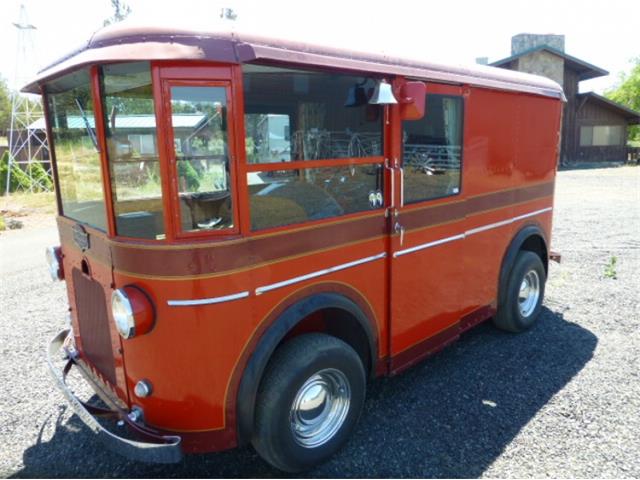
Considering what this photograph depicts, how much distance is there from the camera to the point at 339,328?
133 inches

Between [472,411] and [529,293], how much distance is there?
85.5 inches

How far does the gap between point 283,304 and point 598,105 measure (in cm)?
3094

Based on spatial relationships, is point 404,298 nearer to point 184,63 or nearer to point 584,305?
point 184,63

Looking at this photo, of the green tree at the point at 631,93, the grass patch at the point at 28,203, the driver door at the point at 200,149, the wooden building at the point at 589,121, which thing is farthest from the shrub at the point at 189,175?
the green tree at the point at 631,93

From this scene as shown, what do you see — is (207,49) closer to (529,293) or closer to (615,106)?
(529,293)

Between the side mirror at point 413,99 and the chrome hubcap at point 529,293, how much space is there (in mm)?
2854

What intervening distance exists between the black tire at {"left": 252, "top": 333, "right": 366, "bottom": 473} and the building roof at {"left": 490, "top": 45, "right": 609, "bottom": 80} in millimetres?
25082

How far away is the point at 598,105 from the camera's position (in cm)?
2794

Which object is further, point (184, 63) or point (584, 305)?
point (584, 305)

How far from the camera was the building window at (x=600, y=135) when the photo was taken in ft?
92.6

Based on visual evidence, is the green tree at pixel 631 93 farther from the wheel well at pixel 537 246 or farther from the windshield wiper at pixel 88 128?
the windshield wiper at pixel 88 128

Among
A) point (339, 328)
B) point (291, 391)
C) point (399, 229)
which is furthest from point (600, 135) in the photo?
point (291, 391)

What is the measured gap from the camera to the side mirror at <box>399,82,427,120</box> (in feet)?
10.4

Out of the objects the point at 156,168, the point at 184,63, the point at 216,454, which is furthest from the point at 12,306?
the point at 184,63
